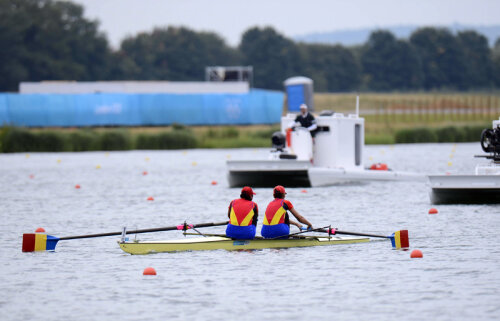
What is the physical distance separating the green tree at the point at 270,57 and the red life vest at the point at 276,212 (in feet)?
324

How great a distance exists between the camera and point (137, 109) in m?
61.6

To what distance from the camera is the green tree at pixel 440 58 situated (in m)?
125

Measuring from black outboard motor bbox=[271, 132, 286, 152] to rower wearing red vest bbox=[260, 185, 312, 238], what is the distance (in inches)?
437

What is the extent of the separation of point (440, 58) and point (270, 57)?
79.6 ft

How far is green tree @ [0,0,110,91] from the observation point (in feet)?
307

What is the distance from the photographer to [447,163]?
39.2 m

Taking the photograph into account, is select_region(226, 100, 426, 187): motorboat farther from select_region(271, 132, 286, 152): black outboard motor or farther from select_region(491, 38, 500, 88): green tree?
select_region(491, 38, 500, 88): green tree

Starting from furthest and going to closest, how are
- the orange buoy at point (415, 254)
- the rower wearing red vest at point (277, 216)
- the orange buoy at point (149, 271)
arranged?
the rower wearing red vest at point (277, 216) → the orange buoy at point (415, 254) → the orange buoy at point (149, 271)

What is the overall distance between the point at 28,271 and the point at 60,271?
0.49 m

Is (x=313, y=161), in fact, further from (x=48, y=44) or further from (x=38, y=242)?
(x=48, y=44)

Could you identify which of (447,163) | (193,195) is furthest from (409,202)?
(447,163)

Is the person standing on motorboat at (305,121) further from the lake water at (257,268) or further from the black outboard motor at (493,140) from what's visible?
the black outboard motor at (493,140)

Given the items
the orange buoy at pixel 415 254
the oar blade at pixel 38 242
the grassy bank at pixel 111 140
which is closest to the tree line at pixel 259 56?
the grassy bank at pixel 111 140

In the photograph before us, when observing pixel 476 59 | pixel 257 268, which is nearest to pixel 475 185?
pixel 257 268
